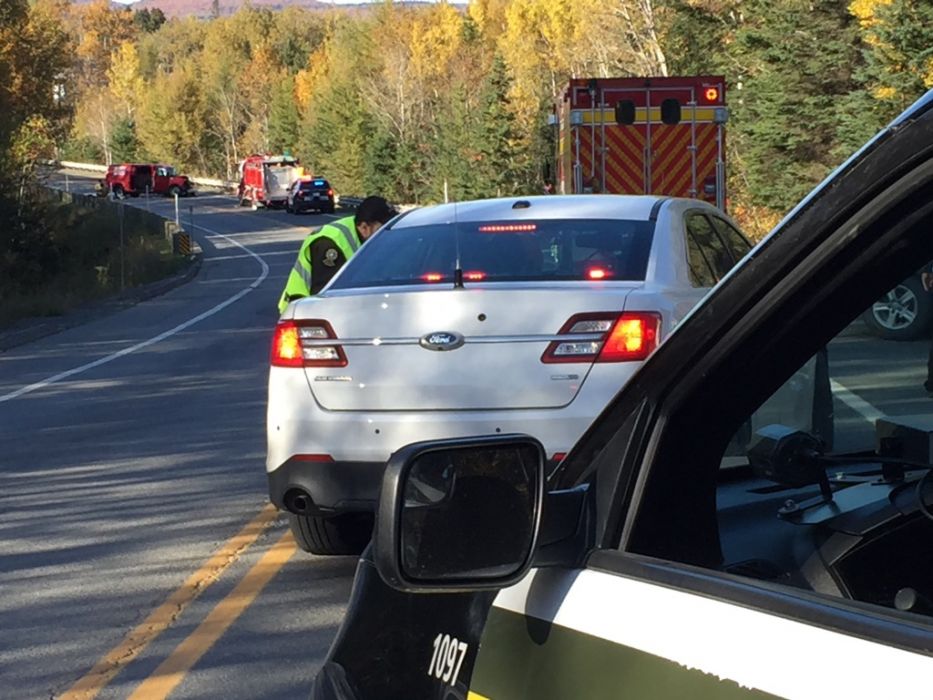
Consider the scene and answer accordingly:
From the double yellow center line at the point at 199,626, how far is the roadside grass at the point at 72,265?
17974 mm

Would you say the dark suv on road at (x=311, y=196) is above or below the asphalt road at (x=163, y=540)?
above

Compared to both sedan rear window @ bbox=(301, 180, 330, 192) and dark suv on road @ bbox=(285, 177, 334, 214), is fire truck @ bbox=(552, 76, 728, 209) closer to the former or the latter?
sedan rear window @ bbox=(301, 180, 330, 192)


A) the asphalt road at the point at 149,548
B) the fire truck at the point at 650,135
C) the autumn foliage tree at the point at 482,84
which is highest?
the autumn foliage tree at the point at 482,84

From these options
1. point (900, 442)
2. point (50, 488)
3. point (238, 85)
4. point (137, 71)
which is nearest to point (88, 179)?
point (238, 85)

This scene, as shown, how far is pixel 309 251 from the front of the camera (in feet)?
31.6

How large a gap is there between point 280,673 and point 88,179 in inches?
4459

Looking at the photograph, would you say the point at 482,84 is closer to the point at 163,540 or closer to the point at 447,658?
the point at 163,540

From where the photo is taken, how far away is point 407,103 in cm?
9081

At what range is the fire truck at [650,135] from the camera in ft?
64.0

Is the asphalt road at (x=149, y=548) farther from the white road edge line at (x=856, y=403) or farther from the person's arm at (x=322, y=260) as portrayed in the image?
the white road edge line at (x=856, y=403)

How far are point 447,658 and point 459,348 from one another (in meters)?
4.00

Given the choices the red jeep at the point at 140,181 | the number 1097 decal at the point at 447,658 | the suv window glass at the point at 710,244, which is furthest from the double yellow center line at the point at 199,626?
the red jeep at the point at 140,181

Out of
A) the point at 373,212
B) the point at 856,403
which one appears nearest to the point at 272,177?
the point at 373,212

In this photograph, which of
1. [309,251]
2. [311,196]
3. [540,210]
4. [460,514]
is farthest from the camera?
[311,196]
